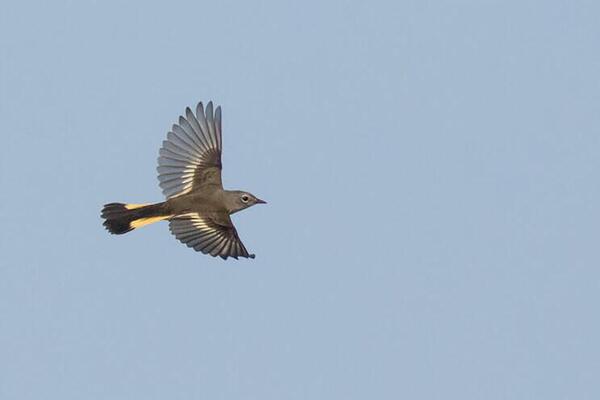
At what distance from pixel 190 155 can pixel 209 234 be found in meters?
1.51

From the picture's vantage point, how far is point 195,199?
17.5 meters

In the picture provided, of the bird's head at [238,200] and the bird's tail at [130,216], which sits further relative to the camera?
the bird's head at [238,200]

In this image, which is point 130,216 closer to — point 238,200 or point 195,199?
point 195,199

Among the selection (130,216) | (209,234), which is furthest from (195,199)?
(130,216)

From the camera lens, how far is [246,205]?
58.2 ft

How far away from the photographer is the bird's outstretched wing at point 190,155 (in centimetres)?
A: 1775

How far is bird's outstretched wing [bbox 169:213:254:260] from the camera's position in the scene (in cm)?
1703

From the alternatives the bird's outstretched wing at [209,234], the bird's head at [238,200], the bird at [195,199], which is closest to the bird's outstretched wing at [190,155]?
the bird at [195,199]

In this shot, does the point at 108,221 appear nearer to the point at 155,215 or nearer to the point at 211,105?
the point at 155,215

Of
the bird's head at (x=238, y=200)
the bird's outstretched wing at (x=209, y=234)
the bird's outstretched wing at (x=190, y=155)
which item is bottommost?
the bird's outstretched wing at (x=209, y=234)

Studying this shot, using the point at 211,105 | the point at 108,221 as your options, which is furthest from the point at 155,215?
the point at 211,105

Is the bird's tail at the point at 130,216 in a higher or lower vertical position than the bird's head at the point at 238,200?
lower

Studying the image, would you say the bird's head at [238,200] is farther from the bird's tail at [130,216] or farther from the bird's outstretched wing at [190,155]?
the bird's tail at [130,216]

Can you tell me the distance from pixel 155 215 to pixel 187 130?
1.72 m
